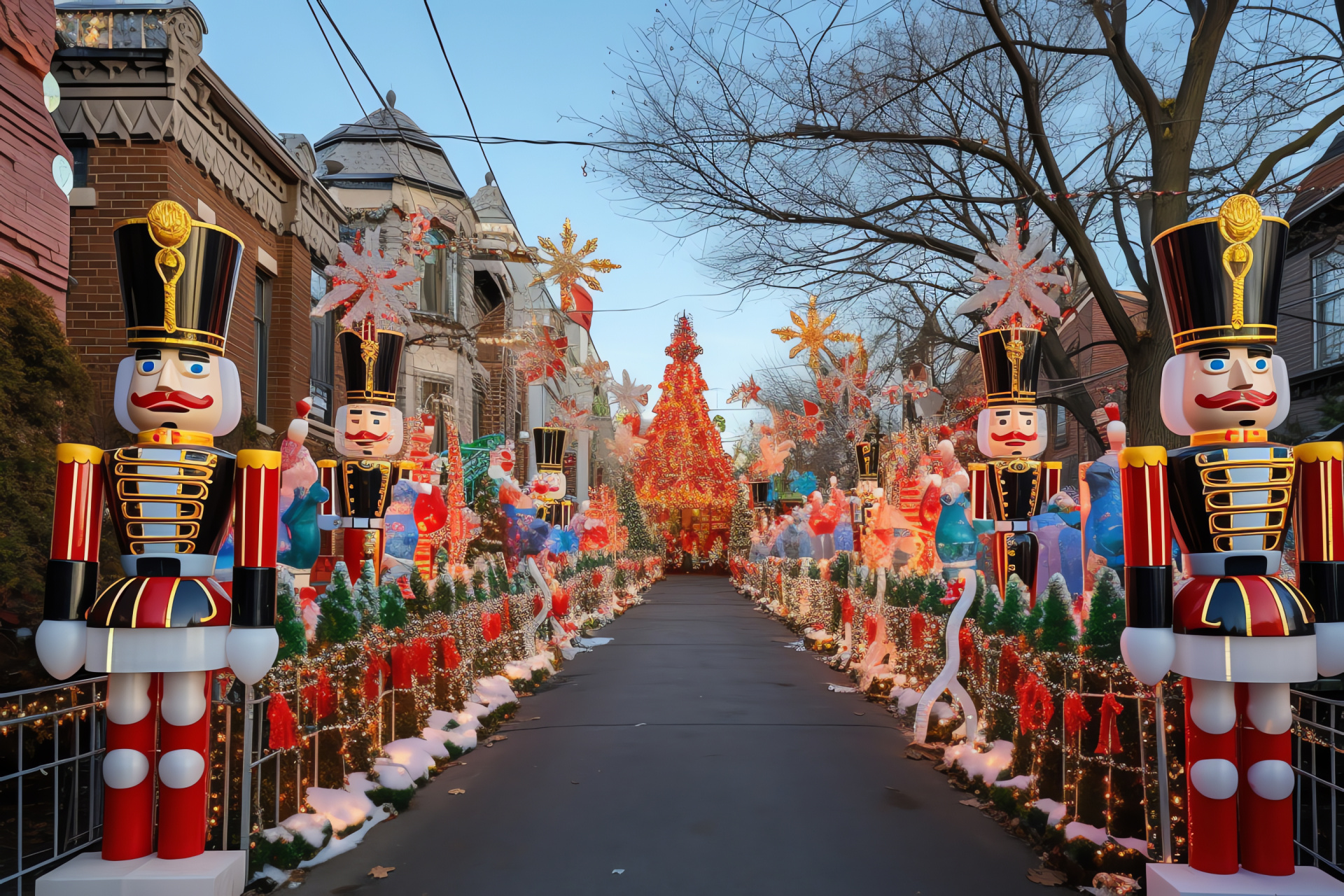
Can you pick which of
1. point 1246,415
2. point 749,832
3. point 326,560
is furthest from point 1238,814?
point 326,560

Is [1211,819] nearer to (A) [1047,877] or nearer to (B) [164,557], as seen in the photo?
(A) [1047,877]

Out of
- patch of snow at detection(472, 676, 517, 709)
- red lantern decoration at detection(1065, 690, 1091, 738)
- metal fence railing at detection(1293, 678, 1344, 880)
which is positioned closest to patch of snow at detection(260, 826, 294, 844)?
patch of snow at detection(472, 676, 517, 709)

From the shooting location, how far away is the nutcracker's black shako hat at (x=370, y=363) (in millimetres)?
7730

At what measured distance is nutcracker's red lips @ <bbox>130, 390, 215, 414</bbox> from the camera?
13.1 feet

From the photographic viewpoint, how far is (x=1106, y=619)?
14.9 ft

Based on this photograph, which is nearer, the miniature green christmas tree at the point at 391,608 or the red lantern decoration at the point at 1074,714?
the red lantern decoration at the point at 1074,714

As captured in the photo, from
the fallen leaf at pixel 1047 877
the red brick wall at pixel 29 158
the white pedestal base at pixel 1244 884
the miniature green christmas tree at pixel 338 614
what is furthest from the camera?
the red brick wall at pixel 29 158

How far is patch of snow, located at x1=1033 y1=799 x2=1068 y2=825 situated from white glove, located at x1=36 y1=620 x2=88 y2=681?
4.73 m

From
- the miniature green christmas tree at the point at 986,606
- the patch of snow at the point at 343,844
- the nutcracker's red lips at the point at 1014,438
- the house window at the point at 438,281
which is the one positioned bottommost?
the patch of snow at the point at 343,844

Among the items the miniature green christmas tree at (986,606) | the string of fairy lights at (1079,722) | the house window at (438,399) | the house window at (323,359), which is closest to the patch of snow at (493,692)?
the string of fairy lights at (1079,722)

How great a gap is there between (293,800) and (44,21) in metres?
6.65

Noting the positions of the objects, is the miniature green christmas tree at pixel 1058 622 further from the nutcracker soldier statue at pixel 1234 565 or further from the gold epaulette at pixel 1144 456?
the gold epaulette at pixel 1144 456

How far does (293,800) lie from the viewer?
4738mm

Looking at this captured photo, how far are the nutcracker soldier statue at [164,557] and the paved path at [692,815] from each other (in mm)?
910
